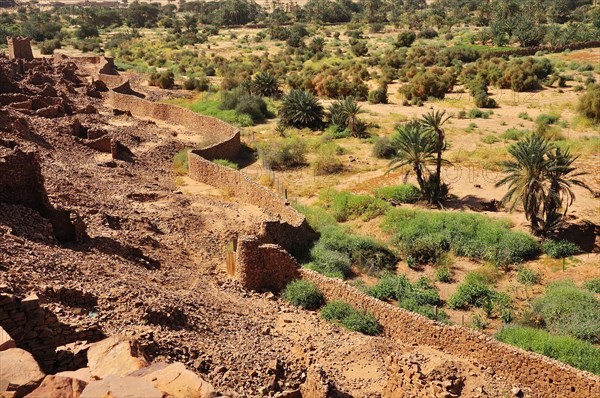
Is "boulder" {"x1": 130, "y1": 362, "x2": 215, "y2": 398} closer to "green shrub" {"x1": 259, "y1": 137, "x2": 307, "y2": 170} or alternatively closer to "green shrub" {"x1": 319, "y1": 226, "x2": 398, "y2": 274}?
"green shrub" {"x1": 319, "y1": 226, "x2": 398, "y2": 274}

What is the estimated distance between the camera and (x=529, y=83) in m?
42.4

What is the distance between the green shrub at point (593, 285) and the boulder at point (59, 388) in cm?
1348

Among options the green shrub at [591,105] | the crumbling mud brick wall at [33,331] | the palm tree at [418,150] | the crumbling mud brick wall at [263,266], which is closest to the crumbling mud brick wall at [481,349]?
the crumbling mud brick wall at [263,266]

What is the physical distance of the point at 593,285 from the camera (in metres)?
15.5

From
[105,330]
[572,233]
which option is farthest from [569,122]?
[105,330]

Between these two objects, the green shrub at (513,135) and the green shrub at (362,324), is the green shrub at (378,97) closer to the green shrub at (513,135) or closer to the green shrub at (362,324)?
the green shrub at (513,135)

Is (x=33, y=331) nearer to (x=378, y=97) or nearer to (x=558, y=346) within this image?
(x=558, y=346)

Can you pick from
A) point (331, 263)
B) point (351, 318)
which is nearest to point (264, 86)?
point (331, 263)

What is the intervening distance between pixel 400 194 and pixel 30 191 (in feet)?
44.2

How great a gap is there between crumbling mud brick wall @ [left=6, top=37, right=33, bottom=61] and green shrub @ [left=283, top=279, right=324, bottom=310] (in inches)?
1529

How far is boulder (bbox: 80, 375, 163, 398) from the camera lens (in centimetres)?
591

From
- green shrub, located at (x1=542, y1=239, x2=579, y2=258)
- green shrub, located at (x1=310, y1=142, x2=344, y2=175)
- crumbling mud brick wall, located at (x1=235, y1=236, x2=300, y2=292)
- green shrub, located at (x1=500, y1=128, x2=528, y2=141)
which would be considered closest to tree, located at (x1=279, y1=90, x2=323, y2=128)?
green shrub, located at (x1=310, y1=142, x2=344, y2=175)

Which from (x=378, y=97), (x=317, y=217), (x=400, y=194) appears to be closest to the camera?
(x=317, y=217)

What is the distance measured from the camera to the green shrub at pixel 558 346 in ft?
39.4
